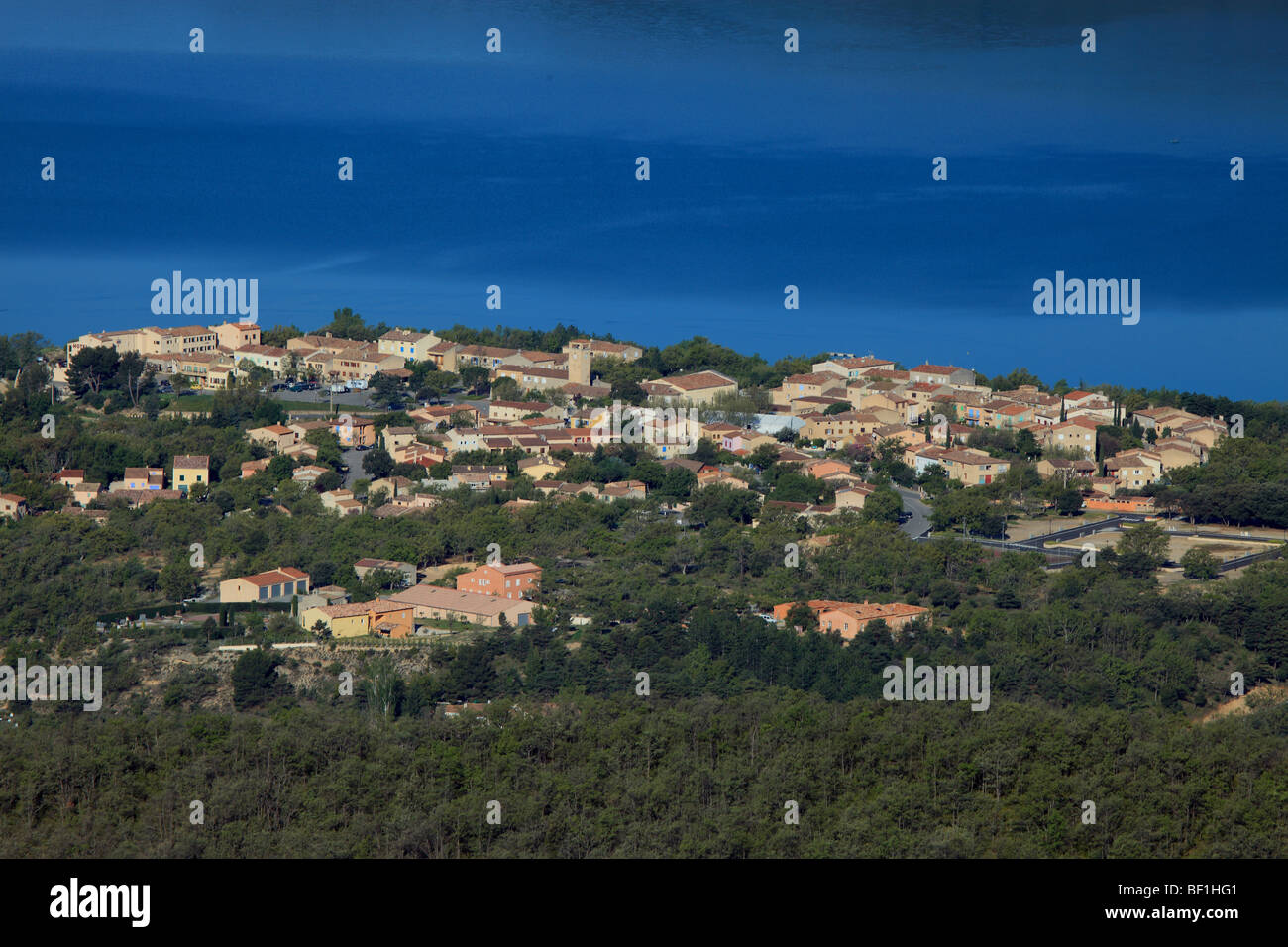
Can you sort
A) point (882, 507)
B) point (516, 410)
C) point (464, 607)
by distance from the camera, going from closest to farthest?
point (464, 607) < point (882, 507) < point (516, 410)

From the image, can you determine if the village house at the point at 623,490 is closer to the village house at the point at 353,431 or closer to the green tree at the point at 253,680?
the village house at the point at 353,431

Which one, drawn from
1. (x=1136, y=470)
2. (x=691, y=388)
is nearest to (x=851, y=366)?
(x=691, y=388)

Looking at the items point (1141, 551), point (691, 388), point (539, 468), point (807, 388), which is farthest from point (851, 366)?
point (1141, 551)

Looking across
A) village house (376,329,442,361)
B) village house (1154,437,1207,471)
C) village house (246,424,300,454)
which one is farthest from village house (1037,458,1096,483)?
village house (376,329,442,361)

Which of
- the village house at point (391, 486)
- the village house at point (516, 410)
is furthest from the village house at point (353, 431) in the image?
the village house at point (391, 486)

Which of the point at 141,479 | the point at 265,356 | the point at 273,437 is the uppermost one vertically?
the point at 265,356

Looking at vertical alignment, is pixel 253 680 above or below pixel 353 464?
below

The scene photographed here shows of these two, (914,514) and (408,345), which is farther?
(408,345)

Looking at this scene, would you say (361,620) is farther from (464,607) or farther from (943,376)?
(943,376)

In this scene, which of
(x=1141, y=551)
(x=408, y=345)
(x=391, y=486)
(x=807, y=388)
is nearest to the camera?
(x=1141, y=551)

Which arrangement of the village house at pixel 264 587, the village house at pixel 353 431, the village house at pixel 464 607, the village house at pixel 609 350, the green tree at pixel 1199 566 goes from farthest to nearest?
the village house at pixel 609 350 < the village house at pixel 353 431 < the green tree at pixel 1199 566 < the village house at pixel 264 587 < the village house at pixel 464 607
